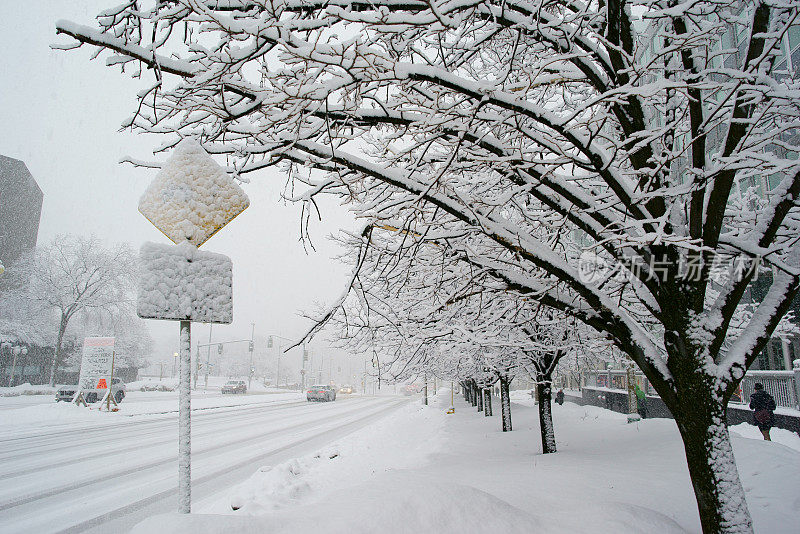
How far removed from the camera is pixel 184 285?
2711mm

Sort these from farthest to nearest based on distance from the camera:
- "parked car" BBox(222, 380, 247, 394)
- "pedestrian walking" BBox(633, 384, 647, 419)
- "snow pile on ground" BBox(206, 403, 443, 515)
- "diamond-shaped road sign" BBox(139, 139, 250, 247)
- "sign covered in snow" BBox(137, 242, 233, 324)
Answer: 1. "parked car" BBox(222, 380, 247, 394)
2. "pedestrian walking" BBox(633, 384, 647, 419)
3. "snow pile on ground" BBox(206, 403, 443, 515)
4. "diamond-shaped road sign" BBox(139, 139, 250, 247)
5. "sign covered in snow" BBox(137, 242, 233, 324)

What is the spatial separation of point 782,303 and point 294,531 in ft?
14.6

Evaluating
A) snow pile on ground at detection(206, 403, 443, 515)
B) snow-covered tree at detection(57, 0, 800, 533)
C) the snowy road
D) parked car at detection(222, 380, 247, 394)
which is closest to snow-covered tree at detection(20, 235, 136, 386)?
parked car at detection(222, 380, 247, 394)

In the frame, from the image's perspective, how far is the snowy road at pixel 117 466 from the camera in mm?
6509

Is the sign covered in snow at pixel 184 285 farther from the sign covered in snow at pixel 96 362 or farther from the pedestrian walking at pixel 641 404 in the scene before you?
the sign covered in snow at pixel 96 362

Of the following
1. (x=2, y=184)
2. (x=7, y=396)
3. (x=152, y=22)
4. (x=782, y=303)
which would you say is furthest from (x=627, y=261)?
(x=2, y=184)

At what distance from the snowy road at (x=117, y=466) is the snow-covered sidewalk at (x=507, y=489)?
129cm

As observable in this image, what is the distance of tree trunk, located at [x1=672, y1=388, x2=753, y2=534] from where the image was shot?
3322mm

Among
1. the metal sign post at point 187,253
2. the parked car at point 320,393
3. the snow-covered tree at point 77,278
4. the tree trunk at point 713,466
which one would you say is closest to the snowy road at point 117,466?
the metal sign post at point 187,253

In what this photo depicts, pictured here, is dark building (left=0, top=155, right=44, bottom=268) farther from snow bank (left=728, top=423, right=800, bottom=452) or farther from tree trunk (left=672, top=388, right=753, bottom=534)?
snow bank (left=728, top=423, right=800, bottom=452)

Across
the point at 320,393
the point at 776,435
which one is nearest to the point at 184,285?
the point at 776,435

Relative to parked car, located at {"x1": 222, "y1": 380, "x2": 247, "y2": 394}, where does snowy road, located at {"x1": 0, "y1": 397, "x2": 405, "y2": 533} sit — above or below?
above

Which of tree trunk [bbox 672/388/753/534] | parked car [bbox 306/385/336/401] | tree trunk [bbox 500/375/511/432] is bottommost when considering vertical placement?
parked car [bbox 306/385/336/401]

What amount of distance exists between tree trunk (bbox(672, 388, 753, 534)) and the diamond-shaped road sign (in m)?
4.13
